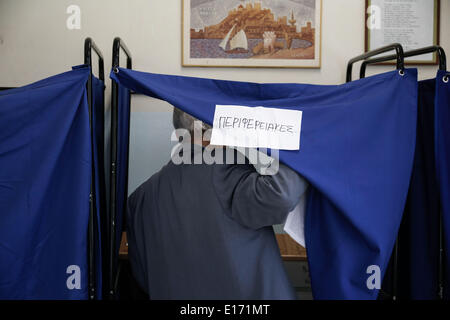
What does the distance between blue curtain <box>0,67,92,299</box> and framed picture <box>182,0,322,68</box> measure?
95cm

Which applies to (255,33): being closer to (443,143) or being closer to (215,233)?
(443,143)

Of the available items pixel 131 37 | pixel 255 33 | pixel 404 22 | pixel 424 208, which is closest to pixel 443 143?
pixel 424 208

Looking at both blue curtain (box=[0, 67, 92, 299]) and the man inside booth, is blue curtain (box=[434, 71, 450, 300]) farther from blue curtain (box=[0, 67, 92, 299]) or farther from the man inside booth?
blue curtain (box=[0, 67, 92, 299])

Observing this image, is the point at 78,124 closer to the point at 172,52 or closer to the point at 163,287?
the point at 163,287

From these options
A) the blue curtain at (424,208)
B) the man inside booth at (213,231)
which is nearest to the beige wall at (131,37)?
the blue curtain at (424,208)

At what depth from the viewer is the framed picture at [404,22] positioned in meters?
2.16

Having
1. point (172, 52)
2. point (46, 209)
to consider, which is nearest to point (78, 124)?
point (46, 209)

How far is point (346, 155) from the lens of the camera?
138 cm

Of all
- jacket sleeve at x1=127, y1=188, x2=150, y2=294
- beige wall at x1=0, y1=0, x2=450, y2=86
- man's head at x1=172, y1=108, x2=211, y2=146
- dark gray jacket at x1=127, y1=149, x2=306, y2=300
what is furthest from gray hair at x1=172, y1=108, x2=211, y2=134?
beige wall at x1=0, y1=0, x2=450, y2=86

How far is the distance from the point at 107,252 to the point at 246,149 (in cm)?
77

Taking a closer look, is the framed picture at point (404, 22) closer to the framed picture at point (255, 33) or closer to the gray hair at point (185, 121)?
the framed picture at point (255, 33)

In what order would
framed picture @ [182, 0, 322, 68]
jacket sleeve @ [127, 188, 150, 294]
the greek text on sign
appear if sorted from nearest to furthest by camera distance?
1. the greek text on sign
2. jacket sleeve @ [127, 188, 150, 294]
3. framed picture @ [182, 0, 322, 68]

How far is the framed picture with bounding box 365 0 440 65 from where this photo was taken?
7.09 feet

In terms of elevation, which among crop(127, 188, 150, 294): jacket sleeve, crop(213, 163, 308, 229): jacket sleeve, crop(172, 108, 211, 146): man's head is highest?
crop(172, 108, 211, 146): man's head
